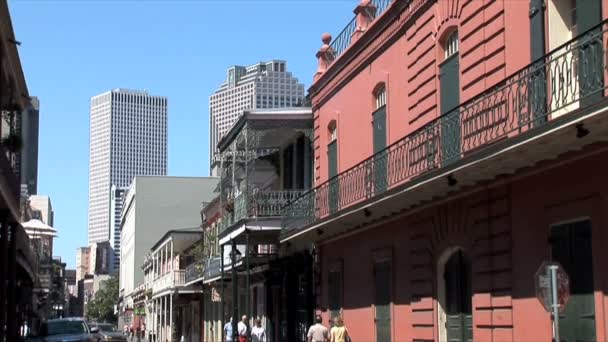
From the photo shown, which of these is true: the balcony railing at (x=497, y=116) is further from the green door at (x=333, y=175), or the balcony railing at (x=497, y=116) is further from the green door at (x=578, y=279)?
the green door at (x=578, y=279)

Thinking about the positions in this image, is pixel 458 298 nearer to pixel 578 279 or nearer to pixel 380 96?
pixel 578 279

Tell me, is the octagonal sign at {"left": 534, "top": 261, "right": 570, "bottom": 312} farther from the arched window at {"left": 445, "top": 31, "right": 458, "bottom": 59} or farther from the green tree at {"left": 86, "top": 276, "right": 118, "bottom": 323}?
the green tree at {"left": 86, "top": 276, "right": 118, "bottom": 323}

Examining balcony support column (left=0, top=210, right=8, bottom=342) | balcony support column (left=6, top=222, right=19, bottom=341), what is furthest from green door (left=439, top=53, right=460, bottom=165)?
balcony support column (left=6, top=222, right=19, bottom=341)

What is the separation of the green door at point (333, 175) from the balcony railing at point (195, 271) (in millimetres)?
20087

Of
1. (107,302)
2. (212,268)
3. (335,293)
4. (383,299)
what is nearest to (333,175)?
(335,293)

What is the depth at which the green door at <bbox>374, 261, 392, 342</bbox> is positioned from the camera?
2042 centimetres

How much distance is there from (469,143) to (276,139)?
15.6 m

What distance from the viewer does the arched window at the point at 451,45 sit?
17469 millimetres

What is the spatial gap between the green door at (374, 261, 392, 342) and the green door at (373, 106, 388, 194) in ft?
6.05

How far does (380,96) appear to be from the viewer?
21844 mm

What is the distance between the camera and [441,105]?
17797 mm

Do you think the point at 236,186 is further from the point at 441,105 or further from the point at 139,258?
the point at 139,258

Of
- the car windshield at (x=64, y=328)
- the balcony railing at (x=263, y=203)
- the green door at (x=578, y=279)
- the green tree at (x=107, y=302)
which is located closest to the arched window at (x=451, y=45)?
the green door at (x=578, y=279)

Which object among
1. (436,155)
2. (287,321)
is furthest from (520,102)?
(287,321)
